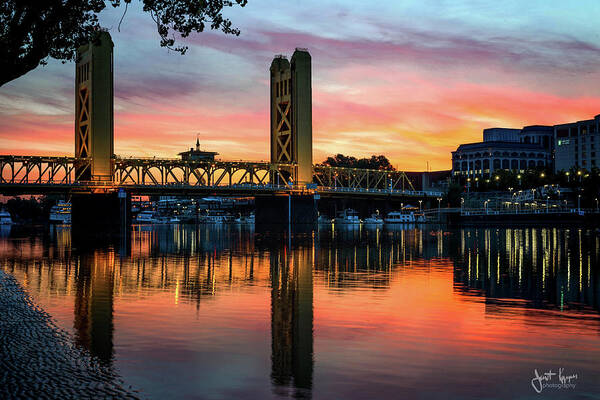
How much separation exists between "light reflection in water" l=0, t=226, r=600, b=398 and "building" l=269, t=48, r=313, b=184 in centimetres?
11299

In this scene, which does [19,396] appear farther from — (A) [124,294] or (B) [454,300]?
(B) [454,300]

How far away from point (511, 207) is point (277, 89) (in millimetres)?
66812

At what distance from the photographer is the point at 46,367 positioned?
452 inches

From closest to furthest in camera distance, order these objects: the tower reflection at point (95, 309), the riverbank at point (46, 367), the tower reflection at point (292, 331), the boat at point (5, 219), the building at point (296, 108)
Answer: the riverbank at point (46, 367)
the tower reflection at point (292, 331)
the tower reflection at point (95, 309)
the building at point (296, 108)
the boat at point (5, 219)

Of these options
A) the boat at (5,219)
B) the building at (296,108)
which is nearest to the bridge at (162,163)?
the building at (296,108)

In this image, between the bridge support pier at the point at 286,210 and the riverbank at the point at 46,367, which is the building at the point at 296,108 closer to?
the bridge support pier at the point at 286,210

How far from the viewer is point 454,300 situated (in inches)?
828

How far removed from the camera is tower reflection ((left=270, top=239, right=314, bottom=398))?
1119 cm

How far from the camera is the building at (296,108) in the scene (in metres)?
144

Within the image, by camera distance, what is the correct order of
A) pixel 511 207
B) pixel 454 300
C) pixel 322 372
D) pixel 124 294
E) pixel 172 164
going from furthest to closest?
pixel 511 207 → pixel 172 164 → pixel 124 294 → pixel 454 300 → pixel 322 372

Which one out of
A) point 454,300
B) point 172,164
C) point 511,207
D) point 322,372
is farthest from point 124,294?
point 511,207

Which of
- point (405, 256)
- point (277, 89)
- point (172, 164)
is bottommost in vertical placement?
point (405, 256)

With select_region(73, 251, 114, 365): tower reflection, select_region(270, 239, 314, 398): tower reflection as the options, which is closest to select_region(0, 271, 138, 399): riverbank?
select_region(73, 251, 114, 365): tower reflection
